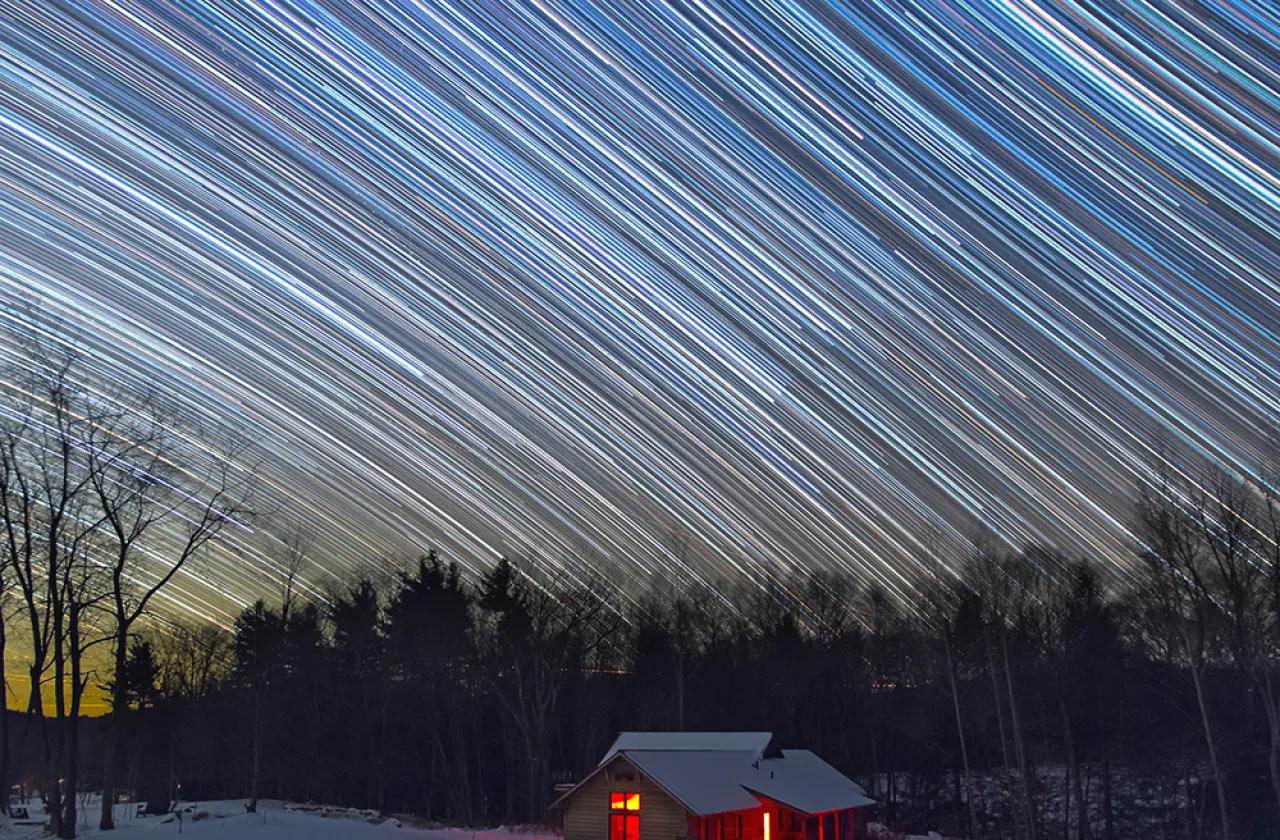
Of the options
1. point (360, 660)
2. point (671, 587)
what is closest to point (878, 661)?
point (671, 587)

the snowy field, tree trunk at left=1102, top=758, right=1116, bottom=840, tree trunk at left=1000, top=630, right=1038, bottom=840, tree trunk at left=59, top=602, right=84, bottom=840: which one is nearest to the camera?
tree trunk at left=59, top=602, right=84, bottom=840

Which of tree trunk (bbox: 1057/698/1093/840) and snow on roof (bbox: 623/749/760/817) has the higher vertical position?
snow on roof (bbox: 623/749/760/817)

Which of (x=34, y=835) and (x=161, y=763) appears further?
(x=161, y=763)

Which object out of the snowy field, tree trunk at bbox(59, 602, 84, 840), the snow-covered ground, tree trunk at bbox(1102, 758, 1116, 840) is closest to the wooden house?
the snowy field

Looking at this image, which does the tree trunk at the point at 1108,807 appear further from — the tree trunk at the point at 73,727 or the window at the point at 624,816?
the tree trunk at the point at 73,727

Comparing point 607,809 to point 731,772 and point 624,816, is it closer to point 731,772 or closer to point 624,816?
point 624,816

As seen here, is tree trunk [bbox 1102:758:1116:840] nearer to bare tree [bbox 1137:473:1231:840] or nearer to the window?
bare tree [bbox 1137:473:1231:840]

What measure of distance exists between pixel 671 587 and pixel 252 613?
96.6 feet

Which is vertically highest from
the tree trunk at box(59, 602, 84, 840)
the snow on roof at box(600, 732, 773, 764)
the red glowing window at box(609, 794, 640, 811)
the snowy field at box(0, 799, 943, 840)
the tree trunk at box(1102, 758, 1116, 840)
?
the tree trunk at box(59, 602, 84, 840)

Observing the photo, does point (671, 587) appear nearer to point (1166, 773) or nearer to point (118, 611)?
point (1166, 773)

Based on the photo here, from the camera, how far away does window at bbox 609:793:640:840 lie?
34.6m

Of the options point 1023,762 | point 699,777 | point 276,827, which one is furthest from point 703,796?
point 276,827

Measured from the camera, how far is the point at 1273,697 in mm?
→ 38344

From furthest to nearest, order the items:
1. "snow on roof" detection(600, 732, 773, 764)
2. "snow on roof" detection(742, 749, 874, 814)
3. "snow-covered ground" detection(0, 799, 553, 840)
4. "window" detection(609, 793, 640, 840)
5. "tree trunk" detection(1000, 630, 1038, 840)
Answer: "tree trunk" detection(1000, 630, 1038, 840)
"snow on roof" detection(600, 732, 773, 764)
"snow on roof" detection(742, 749, 874, 814)
"window" detection(609, 793, 640, 840)
"snow-covered ground" detection(0, 799, 553, 840)
